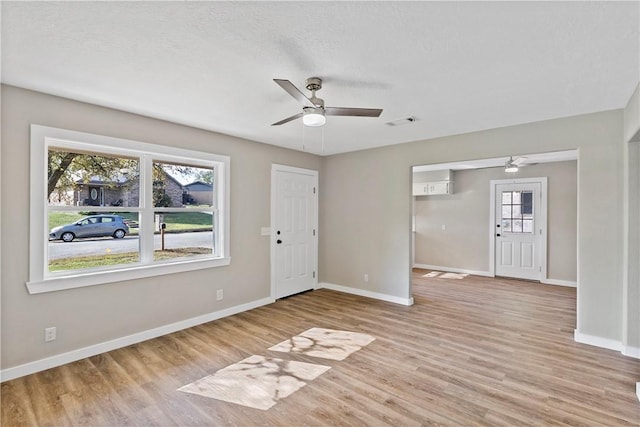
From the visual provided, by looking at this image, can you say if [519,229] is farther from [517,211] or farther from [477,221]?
[477,221]

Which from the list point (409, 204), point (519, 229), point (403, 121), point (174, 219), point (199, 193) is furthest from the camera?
point (519, 229)

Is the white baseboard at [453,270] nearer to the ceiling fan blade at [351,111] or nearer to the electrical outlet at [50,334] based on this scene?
the ceiling fan blade at [351,111]

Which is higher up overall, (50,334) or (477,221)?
(477,221)

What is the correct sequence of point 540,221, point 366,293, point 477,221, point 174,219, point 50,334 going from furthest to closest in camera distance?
point 477,221
point 540,221
point 366,293
point 174,219
point 50,334

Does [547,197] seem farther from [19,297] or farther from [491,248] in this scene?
[19,297]

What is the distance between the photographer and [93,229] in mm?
3150

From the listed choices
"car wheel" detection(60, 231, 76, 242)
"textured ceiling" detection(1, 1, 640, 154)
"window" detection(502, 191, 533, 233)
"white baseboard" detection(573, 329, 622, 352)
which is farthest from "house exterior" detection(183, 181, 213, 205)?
"window" detection(502, 191, 533, 233)

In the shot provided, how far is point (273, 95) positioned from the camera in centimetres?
281

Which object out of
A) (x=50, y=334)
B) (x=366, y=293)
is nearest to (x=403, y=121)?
(x=366, y=293)

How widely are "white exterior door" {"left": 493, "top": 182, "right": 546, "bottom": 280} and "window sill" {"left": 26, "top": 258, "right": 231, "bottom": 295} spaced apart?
5780 mm

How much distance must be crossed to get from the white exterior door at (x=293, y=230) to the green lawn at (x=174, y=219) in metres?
1.10

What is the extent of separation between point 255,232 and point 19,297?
257 centimetres

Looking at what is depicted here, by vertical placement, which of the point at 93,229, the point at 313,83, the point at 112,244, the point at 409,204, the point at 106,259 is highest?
the point at 313,83

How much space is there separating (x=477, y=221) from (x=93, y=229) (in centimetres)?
696
